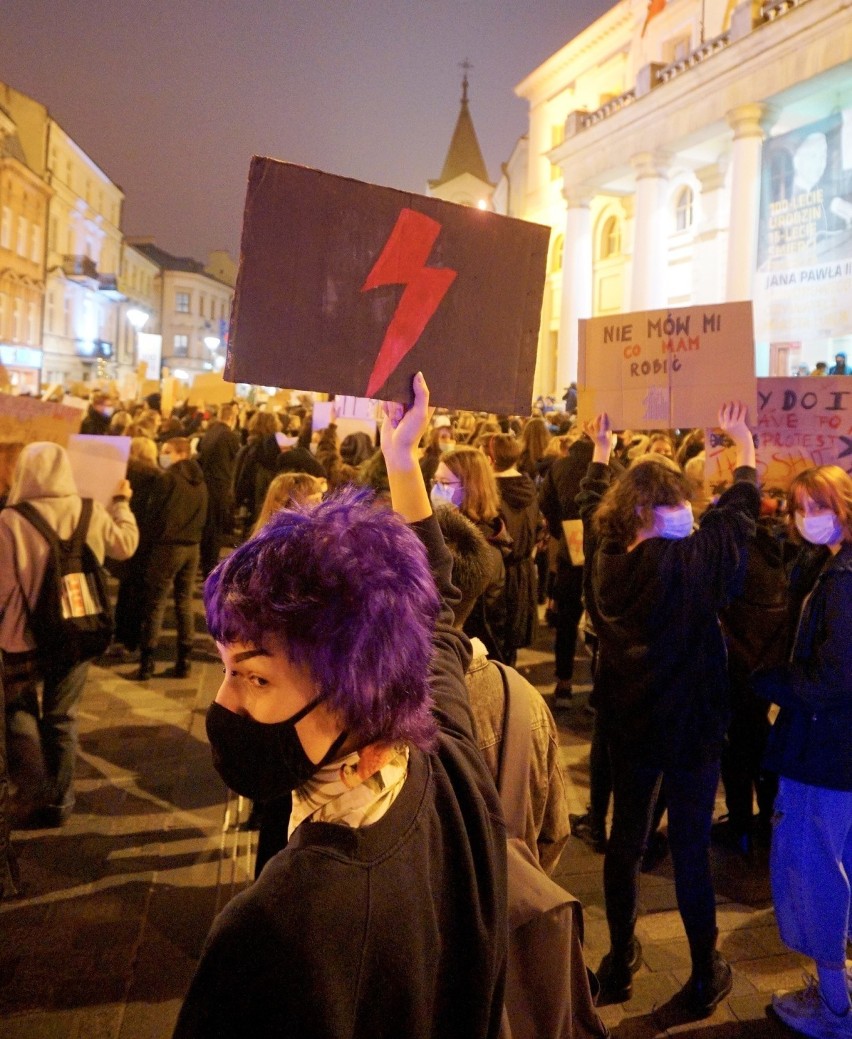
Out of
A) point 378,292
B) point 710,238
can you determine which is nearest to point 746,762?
point 378,292

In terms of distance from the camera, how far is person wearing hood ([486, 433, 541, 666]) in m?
5.29

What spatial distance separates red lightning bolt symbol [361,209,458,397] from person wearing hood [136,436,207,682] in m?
4.84

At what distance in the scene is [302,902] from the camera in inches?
39.8

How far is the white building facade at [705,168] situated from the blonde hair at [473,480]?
52.8ft

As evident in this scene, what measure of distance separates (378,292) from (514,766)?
1199 millimetres

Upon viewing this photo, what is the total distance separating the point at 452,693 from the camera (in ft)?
5.22

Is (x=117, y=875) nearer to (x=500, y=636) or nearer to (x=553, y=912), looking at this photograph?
(x=500, y=636)

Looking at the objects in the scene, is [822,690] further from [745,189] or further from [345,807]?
[745,189]

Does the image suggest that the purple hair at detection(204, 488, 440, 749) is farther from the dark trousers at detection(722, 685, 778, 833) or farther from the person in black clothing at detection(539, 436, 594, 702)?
the person in black clothing at detection(539, 436, 594, 702)

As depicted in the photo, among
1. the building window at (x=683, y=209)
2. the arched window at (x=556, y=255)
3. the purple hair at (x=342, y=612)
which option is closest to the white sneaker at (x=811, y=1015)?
the purple hair at (x=342, y=612)

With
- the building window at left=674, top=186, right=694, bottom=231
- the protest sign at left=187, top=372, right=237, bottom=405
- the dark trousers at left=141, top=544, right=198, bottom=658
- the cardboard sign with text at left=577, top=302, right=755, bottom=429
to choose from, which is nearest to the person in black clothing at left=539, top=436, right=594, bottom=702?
the cardboard sign with text at left=577, top=302, right=755, bottom=429

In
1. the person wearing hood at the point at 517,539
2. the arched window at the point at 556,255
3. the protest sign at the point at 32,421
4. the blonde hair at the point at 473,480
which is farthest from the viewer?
the arched window at the point at 556,255

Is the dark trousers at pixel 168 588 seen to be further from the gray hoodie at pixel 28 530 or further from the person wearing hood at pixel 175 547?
the gray hoodie at pixel 28 530

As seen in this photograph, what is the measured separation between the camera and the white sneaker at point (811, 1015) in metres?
3.02
